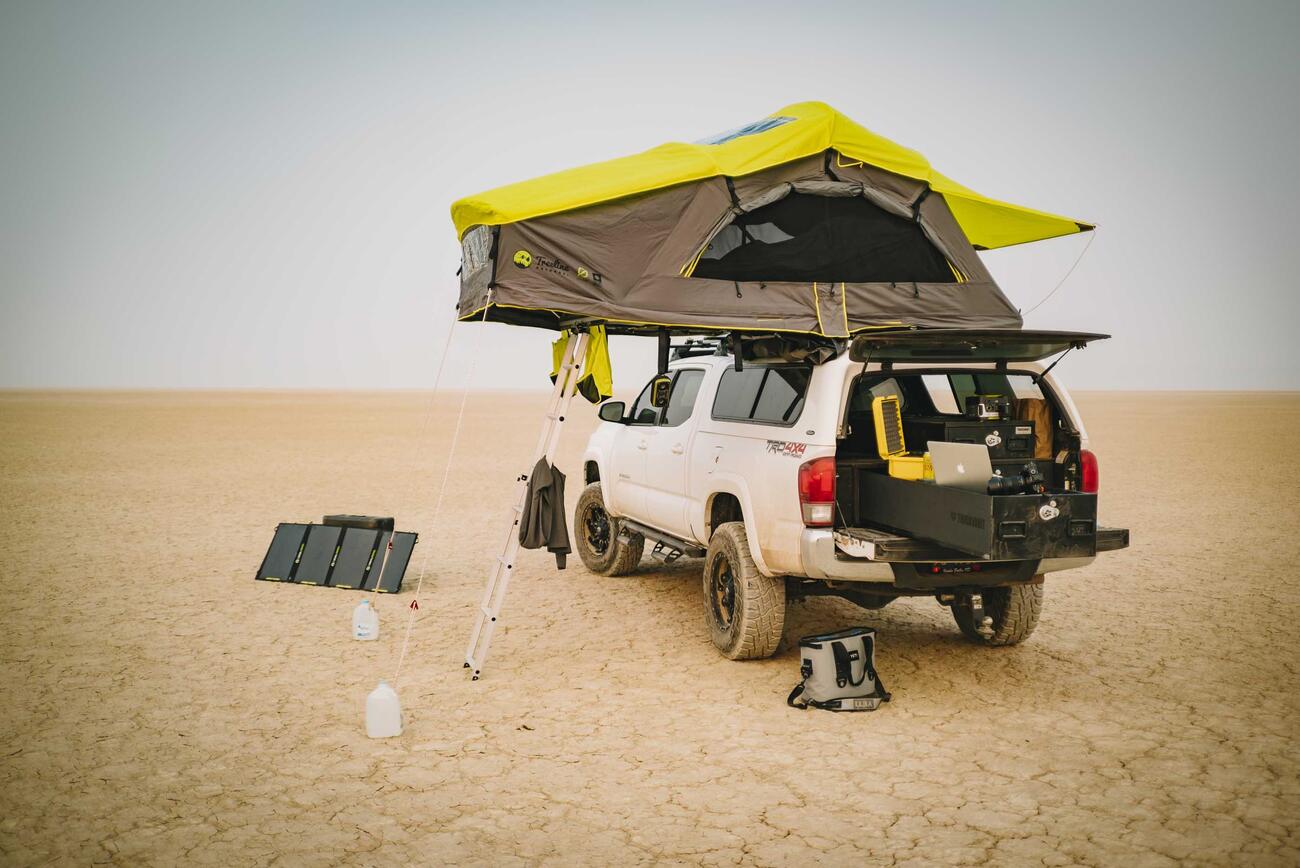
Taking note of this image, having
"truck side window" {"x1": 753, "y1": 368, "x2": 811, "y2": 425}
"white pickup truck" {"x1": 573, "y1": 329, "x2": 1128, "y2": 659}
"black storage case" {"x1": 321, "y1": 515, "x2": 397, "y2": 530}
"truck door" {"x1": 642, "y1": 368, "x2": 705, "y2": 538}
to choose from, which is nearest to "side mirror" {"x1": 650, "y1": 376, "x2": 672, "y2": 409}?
"truck door" {"x1": 642, "y1": 368, "x2": 705, "y2": 538}

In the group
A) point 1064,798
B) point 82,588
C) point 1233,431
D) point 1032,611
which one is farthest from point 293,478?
point 1233,431

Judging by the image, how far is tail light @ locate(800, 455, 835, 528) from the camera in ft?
19.6

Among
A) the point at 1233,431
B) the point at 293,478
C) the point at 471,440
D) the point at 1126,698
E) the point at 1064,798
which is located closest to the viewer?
the point at 1064,798

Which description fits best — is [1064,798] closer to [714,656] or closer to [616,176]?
[714,656]

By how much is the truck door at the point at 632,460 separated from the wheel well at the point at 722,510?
1324 millimetres

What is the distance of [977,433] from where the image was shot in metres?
6.09

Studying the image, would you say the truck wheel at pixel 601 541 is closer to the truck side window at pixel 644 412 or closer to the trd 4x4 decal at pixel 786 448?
the truck side window at pixel 644 412

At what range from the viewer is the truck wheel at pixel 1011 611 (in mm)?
7035

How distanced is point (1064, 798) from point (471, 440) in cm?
2853

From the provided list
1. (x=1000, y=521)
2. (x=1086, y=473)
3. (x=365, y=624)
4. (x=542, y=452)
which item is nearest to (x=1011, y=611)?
(x=1086, y=473)

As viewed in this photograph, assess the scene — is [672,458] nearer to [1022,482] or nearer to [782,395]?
[782,395]

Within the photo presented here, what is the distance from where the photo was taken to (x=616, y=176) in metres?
6.34

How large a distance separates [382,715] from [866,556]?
2.85m

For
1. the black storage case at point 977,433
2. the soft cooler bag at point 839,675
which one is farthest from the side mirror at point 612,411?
the soft cooler bag at point 839,675
